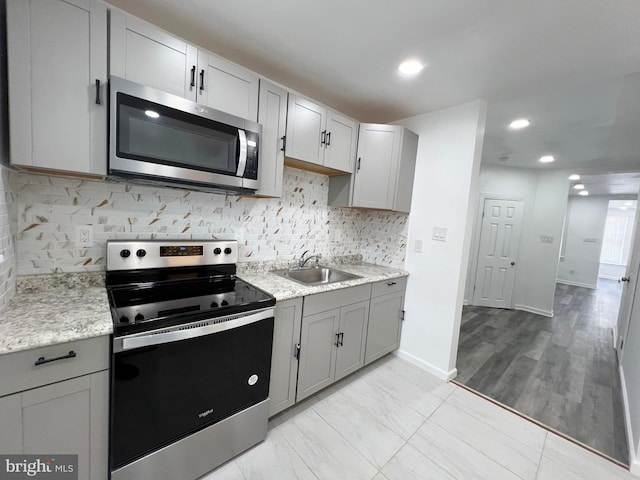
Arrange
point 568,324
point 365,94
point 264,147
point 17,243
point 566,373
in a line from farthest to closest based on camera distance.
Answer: point 568,324 → point 566,373 → point 365,94 → point 264,147 → point 17,243

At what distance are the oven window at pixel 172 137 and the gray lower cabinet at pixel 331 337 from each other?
3.48 ft

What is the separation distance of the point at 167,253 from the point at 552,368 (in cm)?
378

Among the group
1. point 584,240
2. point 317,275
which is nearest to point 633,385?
point 317,275

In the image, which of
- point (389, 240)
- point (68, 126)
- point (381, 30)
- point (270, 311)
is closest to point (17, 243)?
point (68, 126)

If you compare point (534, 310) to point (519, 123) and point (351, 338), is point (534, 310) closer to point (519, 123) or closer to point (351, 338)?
point (519, 123)

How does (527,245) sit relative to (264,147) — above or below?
below

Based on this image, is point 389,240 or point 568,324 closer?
point 389,240

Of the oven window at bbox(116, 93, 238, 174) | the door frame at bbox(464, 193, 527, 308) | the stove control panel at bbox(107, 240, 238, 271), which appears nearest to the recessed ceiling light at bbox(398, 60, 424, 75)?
the oven window at bbox(116, 93, 238, 174)

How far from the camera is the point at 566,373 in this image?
2680 mm

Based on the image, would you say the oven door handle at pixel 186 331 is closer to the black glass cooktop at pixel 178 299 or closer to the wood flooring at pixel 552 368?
the black glass cooktop at pixel 178 299

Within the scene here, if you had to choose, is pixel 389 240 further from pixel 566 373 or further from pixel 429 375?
pixel 566 373

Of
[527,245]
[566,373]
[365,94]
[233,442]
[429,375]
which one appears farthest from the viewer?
[527,245]

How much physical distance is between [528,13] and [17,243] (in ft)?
8.92

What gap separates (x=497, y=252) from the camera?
4.59 metres
